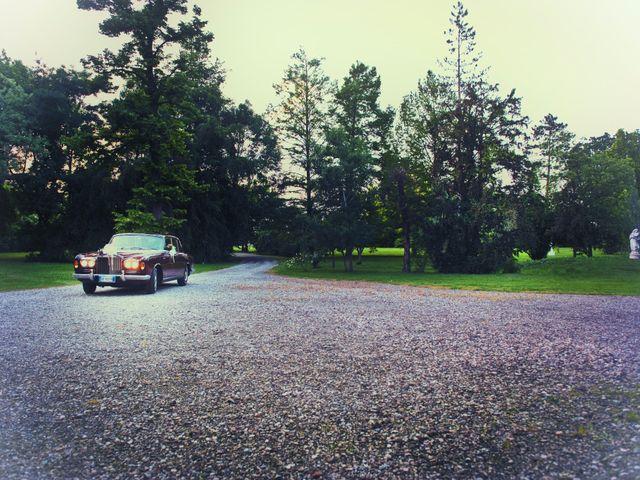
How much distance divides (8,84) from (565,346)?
1395 inches

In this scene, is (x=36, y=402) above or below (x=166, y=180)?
below

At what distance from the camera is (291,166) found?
32.8m

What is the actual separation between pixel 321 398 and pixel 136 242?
12213 millimetres

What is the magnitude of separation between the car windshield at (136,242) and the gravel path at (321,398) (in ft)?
20.6

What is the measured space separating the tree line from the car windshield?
9.22m

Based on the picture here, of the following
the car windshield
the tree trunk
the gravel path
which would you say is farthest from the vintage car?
the tree trunk

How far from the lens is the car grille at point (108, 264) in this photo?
1321 centimetres

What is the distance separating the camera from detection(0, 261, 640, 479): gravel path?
310 cm

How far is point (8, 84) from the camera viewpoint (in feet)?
100

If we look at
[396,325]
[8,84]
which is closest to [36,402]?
[396,325]

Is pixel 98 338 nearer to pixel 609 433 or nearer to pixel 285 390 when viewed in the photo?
pixel 285 390

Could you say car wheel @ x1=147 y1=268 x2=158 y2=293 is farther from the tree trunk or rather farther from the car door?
the tree trunk

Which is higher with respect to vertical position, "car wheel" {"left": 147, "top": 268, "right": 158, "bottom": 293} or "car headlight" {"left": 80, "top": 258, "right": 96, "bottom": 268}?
"car headlight" {"left": 80, "top": 258, "right": 96, "bottom": 268}

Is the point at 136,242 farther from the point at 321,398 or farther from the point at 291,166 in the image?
the point at 291,166
